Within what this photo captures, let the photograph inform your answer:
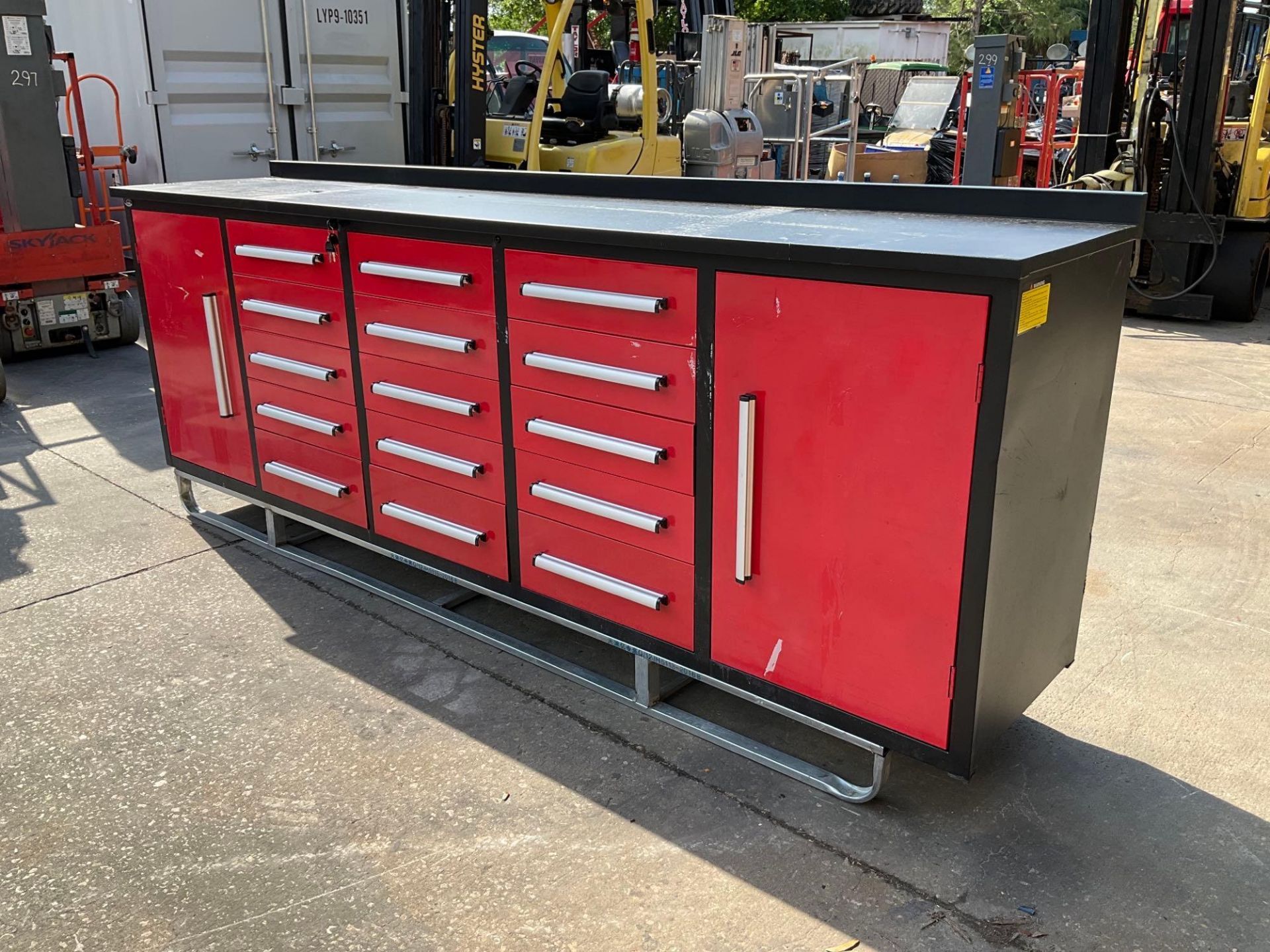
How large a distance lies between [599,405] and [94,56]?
25.4ft

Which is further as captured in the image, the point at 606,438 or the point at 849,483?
the point at 606,438

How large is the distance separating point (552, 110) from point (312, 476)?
19.4ft

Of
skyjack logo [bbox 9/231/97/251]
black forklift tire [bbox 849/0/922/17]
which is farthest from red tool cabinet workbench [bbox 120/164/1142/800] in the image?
black forklift tire [bbox 849/0/922/17]

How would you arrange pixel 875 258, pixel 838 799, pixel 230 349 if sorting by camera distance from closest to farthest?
pixel 875 258 < pixel 838 799 < pixel 230 349

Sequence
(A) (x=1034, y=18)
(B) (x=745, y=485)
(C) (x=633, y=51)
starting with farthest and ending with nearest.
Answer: (A) (x=1034, y=18), (C) (x=633, y=51), (B) (x=745, y=485)

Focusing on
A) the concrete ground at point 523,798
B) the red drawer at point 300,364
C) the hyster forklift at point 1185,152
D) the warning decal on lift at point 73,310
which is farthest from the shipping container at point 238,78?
the hyster forklift at point 1185,152

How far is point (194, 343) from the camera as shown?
14.2 feet

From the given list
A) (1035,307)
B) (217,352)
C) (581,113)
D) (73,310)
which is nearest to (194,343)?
(217,352)

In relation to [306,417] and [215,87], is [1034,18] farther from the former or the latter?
[306,417]

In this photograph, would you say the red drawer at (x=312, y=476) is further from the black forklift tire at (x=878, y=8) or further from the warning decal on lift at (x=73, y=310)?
the black forklift tire at (x=878, y=8)

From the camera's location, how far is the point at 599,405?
299 centimetres

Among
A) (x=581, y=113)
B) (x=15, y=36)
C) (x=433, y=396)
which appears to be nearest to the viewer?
(x=433, y=396)

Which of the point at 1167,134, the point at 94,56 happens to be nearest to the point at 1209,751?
the point at 1167,134

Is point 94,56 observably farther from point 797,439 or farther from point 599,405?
point 797,439
